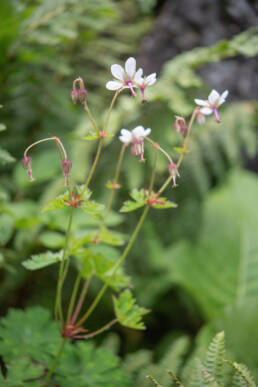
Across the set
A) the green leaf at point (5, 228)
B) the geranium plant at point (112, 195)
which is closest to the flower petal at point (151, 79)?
the geranium plant at point (112, 195)

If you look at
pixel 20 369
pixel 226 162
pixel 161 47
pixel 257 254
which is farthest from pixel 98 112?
pixel 20 369

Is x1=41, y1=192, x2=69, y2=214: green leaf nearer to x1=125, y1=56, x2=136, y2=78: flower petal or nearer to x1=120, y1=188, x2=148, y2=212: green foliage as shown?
x1=120, y1=188, x2=148, y2=212: green foliage

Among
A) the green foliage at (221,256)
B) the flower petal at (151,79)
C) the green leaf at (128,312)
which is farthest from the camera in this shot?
the green foliage at (221,256)

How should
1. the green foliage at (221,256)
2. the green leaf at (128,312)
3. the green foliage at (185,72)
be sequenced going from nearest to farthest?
the green leaf at (128,312) < the green foliage at (185,72) < the green foliage at (221,256)

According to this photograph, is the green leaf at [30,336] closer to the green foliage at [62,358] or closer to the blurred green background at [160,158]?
the green foliage at [62,358]

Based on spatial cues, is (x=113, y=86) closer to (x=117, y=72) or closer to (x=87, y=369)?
(x=117, y=72)

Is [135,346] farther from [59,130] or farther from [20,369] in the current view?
[59,130]
